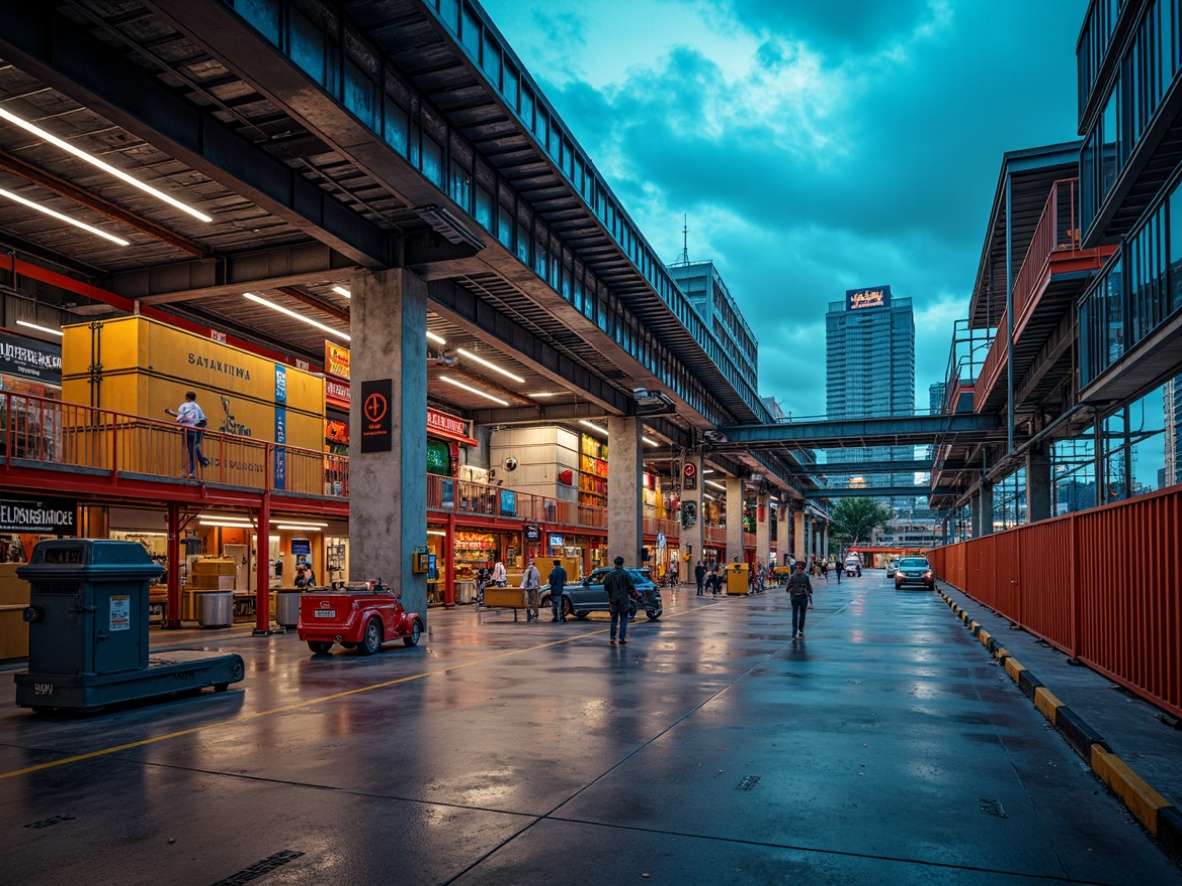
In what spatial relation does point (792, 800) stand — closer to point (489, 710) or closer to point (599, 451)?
point (489, 710)

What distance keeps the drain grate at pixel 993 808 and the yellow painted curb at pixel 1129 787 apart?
0.87 m

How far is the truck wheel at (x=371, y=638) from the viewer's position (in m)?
17.2

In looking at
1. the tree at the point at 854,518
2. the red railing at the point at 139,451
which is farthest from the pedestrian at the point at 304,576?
the tree at the point at 854,518

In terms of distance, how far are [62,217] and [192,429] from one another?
5.26 meters

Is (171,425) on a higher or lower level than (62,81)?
lower

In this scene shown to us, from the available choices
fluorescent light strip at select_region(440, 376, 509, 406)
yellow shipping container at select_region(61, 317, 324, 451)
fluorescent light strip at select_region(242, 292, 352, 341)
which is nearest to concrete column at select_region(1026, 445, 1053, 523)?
fluorescent light strip at select_region(440, 376, 509, 406)

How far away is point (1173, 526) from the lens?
8.67 metres

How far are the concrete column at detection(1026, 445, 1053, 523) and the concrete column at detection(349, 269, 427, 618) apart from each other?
1968 cm

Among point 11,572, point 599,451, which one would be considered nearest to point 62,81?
point 11,572

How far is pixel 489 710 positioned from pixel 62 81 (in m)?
10.5

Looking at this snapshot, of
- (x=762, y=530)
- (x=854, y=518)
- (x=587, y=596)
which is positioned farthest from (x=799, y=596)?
(x=854, y=518)

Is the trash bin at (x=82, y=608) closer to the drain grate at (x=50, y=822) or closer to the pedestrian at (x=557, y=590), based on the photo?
the drain grate at (x=50, y=822)

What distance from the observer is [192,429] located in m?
19.8

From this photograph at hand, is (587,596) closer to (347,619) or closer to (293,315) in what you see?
(347,619)
